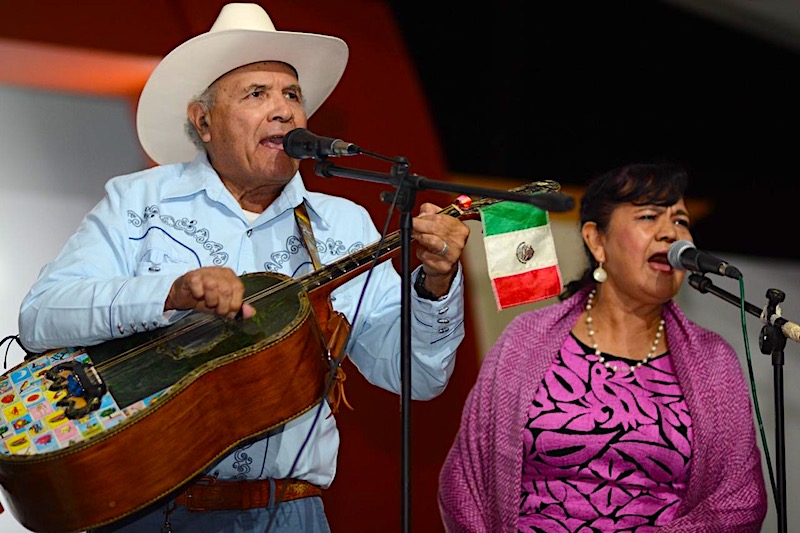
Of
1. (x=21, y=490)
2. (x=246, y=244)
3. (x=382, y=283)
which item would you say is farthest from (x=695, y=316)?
(x=21, y=490)

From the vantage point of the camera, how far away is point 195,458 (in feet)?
7.20

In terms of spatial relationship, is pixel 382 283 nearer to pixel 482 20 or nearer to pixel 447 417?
pixel 447 417

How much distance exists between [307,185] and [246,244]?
125 cm

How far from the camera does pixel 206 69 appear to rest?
2754 millimetres

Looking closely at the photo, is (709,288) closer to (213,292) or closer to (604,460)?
(604,460)

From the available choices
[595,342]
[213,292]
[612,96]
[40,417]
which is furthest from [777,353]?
[612,96]

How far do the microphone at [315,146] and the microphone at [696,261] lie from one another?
3.18 ft

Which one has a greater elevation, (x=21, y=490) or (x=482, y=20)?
(x=482, y=20)

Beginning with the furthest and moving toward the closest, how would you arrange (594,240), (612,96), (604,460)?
(612,96) < (594,240) < (604,460)

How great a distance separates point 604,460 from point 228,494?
1.14 meters

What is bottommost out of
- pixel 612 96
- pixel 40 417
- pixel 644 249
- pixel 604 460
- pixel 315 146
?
pixel 604 460

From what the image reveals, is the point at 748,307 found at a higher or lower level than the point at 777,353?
higher

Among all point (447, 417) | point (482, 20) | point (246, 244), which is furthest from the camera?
point (482, 20)

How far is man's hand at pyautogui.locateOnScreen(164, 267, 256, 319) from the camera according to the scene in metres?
2.13
